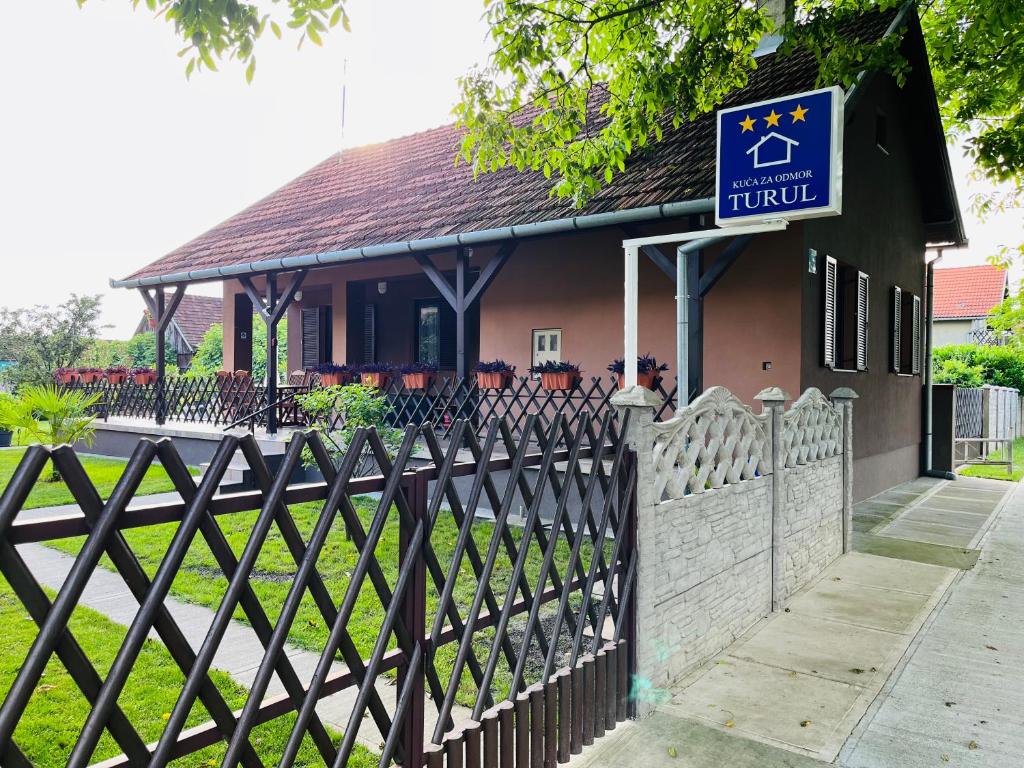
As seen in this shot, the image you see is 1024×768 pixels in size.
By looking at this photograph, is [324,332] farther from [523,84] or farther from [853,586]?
[853,586]

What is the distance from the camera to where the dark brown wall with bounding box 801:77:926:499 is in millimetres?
8547

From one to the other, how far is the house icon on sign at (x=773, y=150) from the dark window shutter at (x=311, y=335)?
426 inches

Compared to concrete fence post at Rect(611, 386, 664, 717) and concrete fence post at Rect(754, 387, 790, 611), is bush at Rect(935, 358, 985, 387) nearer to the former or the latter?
concrete fence post at Rect(754, 387, 790, 611)

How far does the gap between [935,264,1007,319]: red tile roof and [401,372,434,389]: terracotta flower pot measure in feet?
106

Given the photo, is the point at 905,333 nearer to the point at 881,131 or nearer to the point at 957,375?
the point at 881,131

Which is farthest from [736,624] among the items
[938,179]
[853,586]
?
[938,179]

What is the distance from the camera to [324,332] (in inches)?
576

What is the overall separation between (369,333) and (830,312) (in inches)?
326

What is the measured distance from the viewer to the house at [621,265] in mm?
8055

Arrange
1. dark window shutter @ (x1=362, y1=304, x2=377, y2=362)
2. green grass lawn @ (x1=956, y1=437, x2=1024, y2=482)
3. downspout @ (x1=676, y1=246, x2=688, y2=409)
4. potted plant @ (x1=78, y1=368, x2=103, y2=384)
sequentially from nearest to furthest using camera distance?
downspout @ (x1=676, y1=246, x2=688, y2=409)
green grass lawn @ (x1=956, y1=437, x2=1024, y2=482)
dark window shutter @ (x1=362, y1=304, x2=377, y2=362)
potted plant @ (x1=78, y1=368, x2=103, y2=384)

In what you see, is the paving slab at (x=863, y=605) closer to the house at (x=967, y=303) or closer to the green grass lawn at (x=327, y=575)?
the green grass lawn at (x=327, y=575)

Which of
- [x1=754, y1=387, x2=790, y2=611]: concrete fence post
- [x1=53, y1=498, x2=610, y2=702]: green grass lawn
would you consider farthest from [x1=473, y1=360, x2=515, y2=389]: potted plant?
[x1=754, y1=387, x2=790, y2=611]: concrete fence post

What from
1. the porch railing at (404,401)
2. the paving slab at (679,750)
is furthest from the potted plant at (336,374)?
the paving slab at (679,750)

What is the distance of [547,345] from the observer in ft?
33.5
